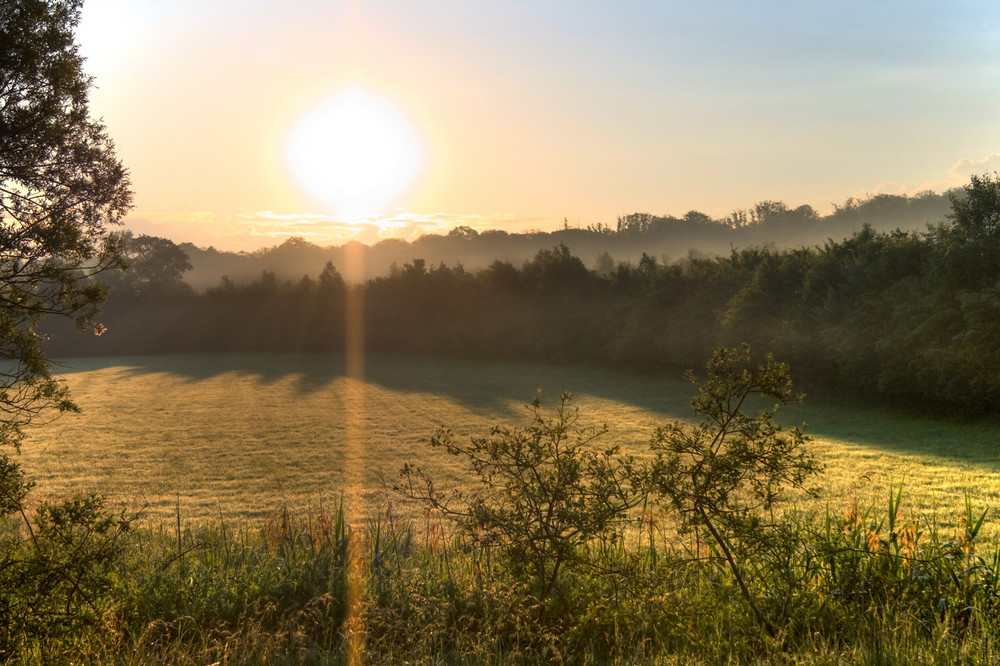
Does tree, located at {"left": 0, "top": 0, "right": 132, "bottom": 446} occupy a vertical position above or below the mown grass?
above

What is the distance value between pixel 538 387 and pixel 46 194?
70.3 feet

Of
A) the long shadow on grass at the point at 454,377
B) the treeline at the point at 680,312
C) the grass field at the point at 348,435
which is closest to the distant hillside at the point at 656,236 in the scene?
the treeline at the point at 680,312

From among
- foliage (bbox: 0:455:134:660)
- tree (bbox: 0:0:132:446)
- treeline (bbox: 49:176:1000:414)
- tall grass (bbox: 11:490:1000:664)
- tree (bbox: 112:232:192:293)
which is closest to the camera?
tall grass (bbox: 11:490:1000:664)

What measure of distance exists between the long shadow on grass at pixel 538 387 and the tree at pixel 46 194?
7.88 meters

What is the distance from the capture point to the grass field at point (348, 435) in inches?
426

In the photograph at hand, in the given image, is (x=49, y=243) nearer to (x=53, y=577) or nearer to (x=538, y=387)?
(x=53, y=577)

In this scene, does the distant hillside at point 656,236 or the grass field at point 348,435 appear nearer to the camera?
the grass field at point 348,435

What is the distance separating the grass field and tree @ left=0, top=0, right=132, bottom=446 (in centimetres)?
511

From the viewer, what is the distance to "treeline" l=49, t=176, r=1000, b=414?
16062 mm

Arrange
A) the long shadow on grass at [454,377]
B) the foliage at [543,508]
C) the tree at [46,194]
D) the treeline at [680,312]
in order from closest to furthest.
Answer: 1. the foliage at [543,508]
2. the tree at [46,194]
3. the treeline at [680,312]
4. the long shadow on grass at [454,377]

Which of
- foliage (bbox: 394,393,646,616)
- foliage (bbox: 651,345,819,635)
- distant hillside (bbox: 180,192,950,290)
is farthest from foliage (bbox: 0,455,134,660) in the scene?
distant hillside (bbox: 180,192,950,290)

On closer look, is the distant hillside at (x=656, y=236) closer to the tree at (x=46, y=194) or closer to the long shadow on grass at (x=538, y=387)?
the long shadow on grass at (x=538, y=387)

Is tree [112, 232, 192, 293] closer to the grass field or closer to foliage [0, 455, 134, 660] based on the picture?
the grass field

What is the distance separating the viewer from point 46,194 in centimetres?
445
